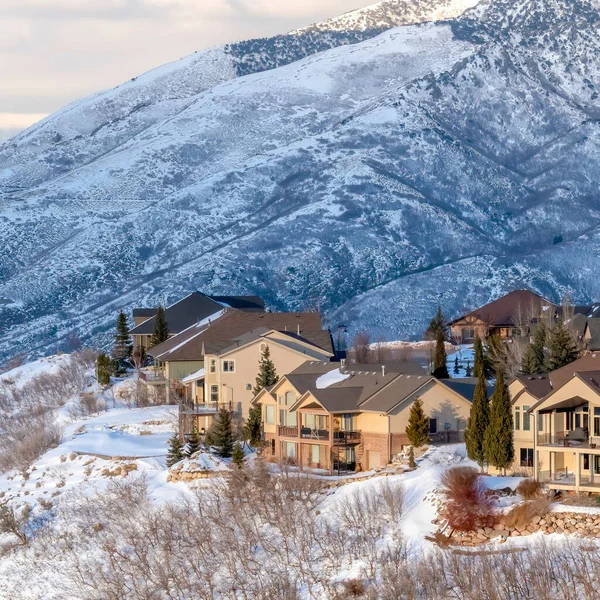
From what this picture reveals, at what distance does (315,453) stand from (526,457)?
13.1 m

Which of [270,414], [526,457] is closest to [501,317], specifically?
[270,414]

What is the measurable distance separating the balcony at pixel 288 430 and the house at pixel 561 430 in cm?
1258

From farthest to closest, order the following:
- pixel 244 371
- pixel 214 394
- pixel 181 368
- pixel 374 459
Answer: pixel 181 368 < pixel 214 394 < pixel 244 371 < pixel 374 459

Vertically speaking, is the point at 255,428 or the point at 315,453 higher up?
the point at 255,428

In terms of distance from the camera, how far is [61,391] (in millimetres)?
98750

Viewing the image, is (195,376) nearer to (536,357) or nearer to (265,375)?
(265,375)

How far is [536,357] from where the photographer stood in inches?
2687

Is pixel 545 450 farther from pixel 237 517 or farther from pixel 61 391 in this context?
pixel 61 391

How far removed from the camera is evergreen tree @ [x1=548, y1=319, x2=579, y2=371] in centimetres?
6612

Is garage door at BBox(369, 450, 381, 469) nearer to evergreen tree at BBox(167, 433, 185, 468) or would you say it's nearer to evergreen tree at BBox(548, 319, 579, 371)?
evergreen tree at BBox(167, 433, 185, 468)

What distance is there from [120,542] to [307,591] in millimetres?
11467

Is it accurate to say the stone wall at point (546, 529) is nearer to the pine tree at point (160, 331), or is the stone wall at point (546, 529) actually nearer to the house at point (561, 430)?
the house at point (561, 430)

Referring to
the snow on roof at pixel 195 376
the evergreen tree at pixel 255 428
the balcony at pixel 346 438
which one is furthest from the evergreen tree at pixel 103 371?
the balcony at pixel 346 438

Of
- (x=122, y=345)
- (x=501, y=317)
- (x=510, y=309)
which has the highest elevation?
(x=510, y=309)
